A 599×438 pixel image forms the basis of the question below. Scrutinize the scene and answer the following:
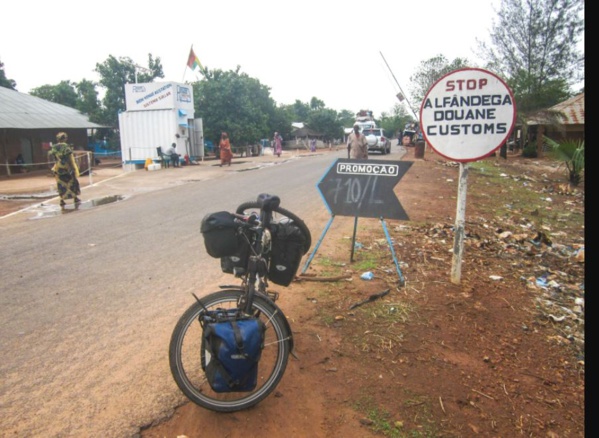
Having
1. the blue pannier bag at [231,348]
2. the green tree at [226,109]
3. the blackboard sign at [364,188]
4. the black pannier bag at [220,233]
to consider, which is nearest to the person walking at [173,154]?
the green tree at [226,109]

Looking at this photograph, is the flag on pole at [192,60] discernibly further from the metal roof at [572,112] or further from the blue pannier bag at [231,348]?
the blue pannier bag at [231,348]

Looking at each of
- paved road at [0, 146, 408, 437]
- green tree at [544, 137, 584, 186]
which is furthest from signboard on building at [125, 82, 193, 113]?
green tree at [544, 137, 584, 186]

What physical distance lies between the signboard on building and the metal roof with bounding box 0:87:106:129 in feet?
13.6

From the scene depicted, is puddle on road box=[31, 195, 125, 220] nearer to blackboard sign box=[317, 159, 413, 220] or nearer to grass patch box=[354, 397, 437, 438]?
blackboard sign box=[317, 159, 413, 220]

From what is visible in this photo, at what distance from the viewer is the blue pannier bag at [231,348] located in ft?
8.27

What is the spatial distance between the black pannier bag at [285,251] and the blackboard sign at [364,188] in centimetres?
215

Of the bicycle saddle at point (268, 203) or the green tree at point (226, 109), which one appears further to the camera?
the green tree at point (226, 109)

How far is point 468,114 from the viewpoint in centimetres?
429

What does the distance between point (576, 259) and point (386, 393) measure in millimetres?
4977

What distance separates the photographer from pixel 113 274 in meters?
5.38

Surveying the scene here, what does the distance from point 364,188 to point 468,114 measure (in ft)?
4.42

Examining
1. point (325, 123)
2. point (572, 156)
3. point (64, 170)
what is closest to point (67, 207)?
point (64, 170)

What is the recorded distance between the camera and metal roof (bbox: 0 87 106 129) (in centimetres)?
2013

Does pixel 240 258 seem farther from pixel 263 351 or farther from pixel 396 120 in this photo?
pixel 396 120
